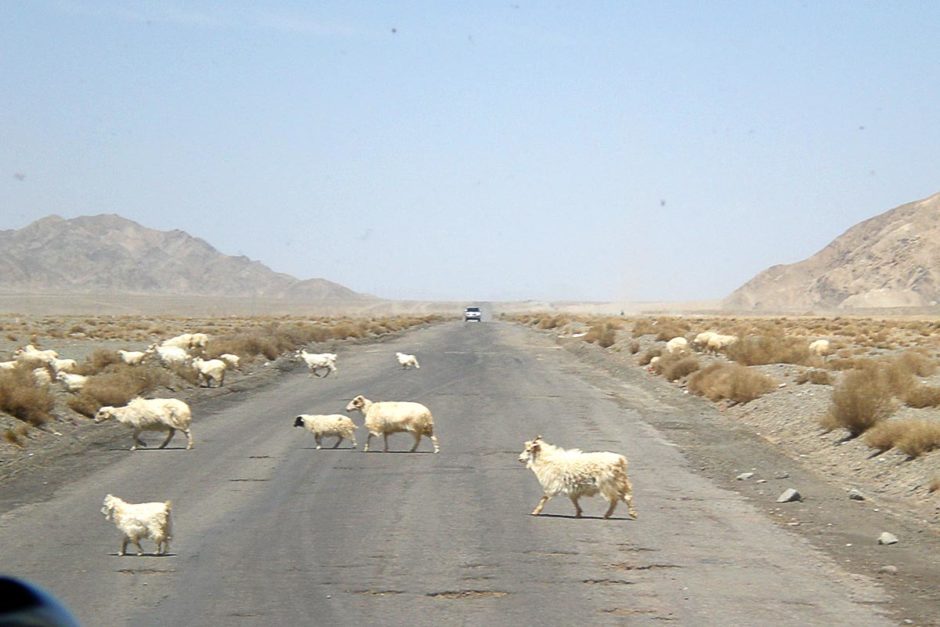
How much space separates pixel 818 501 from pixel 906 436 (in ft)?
10.8

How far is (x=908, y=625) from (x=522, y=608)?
Result: 282cm

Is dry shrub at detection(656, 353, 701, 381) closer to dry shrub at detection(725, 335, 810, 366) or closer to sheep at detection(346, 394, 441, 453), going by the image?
dry shrub at detection(725, 335, 810, 366)

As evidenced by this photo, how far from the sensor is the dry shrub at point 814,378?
2670 cm

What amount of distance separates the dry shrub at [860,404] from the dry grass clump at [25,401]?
14.4m

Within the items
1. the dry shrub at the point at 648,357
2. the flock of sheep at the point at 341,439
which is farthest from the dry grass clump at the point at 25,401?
the dry shrub at the point at 648,357

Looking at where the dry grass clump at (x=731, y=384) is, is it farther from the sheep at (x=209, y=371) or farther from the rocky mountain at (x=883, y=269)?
the rocky mountain at (x=883, y=269)

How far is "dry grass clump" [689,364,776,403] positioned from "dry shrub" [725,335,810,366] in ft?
13.4

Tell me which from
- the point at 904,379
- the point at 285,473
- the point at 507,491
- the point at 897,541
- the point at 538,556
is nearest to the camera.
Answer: the point at 538,556

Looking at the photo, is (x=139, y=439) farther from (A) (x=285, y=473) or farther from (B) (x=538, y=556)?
(B) (x=538, y=556)

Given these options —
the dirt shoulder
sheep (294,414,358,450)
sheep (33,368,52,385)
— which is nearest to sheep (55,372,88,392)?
sheep (33,368,52,385)

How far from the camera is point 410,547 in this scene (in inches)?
426

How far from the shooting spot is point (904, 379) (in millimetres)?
23219

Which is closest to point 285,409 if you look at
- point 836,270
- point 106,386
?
point 106,386

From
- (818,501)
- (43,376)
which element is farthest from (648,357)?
(818,501)
